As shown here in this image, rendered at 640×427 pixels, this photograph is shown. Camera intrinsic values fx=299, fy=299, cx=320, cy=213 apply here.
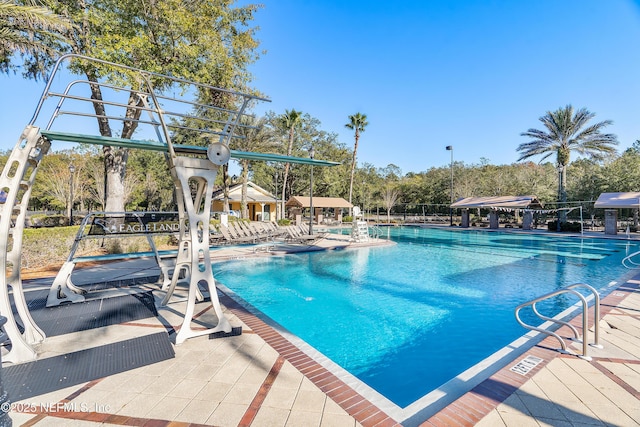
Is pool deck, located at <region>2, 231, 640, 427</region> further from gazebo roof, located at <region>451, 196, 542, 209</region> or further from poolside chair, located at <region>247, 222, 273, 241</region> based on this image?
gazebo roof, located at <region>451, 196, 542, 209</region>

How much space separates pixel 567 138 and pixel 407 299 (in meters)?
26.4

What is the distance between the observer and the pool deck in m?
2.70

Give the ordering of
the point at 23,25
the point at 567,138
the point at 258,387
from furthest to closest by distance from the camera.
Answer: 1. the point at 567,138
2. the point at 23,25
3. the point at 258,387

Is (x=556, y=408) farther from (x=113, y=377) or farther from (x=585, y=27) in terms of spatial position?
(x=585, y=27)

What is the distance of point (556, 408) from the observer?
281 centimetres

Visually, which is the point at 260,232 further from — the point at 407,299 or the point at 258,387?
the point at 258,387

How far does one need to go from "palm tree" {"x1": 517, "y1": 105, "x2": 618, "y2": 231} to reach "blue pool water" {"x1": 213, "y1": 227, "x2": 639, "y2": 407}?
12764 millimetres

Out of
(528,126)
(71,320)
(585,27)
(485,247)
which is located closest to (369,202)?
(528,126)

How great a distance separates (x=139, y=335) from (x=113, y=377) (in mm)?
1164

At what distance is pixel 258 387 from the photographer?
3.15 meters

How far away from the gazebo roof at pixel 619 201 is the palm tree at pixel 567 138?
113 inches

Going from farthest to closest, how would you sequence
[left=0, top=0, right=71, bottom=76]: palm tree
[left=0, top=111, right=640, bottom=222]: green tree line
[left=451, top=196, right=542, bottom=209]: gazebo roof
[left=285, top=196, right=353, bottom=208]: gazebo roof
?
1. [left=285, top=196, right=353, bottom=208]: gazebo roof
2. [left=0, top=111, right=640, bottom=222]: green tree line
3. [left=451, top=196, right=542, bottom=209]: gazebo roof
4. [left=0, top=0, right=71, bottom=76]: palm tree

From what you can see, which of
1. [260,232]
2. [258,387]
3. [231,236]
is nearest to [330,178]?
[260,232]

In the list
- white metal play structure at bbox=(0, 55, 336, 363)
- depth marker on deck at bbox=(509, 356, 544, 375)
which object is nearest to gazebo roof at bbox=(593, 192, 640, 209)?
depth marker on deck at bbox=(509, 356, 544, 375)
